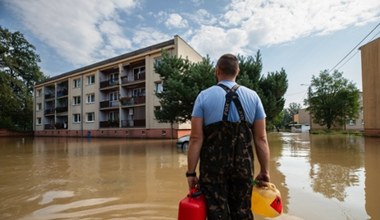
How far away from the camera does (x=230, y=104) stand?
205 cm

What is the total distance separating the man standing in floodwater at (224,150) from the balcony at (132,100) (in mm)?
26492

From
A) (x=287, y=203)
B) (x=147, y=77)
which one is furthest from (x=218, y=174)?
(x=147, y=77)

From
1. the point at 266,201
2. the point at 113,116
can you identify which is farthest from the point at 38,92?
the point at 266,201

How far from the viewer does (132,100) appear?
29.3 metres

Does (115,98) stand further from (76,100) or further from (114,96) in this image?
(76,100)

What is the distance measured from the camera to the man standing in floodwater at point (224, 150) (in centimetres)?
202

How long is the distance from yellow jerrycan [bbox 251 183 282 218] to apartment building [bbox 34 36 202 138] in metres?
22.8

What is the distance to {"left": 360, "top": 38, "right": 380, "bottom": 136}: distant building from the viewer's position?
21889 mm

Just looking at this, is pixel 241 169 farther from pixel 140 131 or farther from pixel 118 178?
pixel 140 131

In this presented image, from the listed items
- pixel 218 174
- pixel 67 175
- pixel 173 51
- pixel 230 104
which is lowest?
pixel 67 175

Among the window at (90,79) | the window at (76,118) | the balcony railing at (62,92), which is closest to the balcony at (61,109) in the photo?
the balcony railing at (62,92)

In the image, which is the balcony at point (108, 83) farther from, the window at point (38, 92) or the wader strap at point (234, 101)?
the wader strap at point (234, 101)

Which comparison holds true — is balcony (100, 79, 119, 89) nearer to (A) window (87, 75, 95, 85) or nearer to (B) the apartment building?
(B) the apartment building

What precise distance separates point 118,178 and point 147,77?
21.7 m
